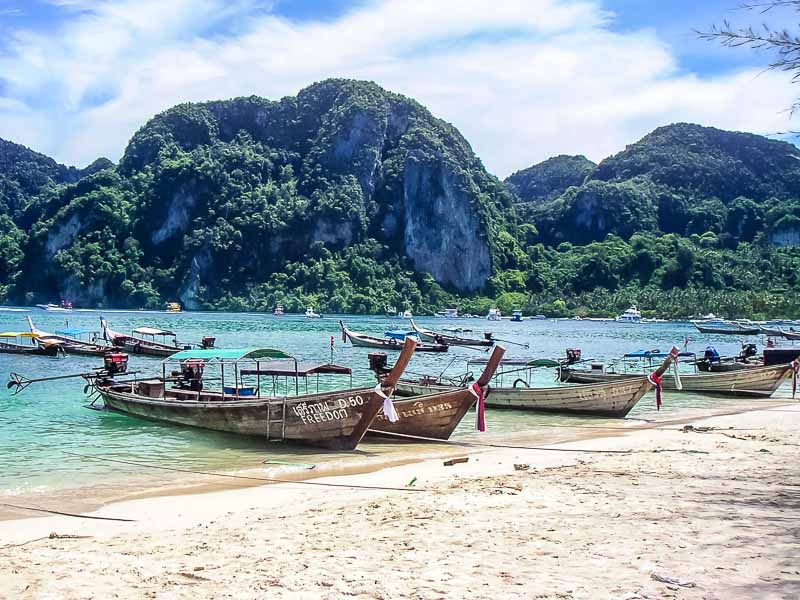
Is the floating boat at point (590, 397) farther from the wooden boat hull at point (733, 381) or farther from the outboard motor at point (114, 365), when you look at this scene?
the outboard motor at point (114, 365)

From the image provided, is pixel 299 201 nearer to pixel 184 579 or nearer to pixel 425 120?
pixel 425 120

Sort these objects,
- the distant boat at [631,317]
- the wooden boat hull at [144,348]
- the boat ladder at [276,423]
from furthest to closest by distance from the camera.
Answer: the distant boat at [631,317], the wooden boat hull at [144,348], the boat ladder at [276,423]

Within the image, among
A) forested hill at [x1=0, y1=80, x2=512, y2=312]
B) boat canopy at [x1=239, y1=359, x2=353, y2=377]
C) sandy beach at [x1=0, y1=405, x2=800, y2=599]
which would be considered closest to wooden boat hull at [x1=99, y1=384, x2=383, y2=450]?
Result: boat canopy at [x1=239, y1=359, x2=353, y2=377]

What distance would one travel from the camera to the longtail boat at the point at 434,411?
1537 cm

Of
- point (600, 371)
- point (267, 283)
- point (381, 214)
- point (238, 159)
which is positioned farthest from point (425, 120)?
point (600, 371)

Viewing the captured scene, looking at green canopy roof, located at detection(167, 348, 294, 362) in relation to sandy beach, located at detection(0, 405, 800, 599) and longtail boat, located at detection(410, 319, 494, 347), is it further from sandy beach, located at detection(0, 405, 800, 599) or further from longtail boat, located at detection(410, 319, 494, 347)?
longtail boat, located at detection(410, 319, 494, 347)

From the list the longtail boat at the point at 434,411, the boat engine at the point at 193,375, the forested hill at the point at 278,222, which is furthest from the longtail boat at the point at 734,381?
the forested hill at the point at 278,222

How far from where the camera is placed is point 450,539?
7316mm

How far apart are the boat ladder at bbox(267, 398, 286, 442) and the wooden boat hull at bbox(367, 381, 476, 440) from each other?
75.5 inches

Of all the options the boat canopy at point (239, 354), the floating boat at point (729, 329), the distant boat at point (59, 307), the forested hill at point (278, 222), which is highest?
the forested hill at point (278, 222)

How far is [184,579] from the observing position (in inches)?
249

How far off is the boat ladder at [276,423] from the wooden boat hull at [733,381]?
14.5 metres

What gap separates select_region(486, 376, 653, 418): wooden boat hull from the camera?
2036 centimetres

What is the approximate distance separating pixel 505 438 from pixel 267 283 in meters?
140
